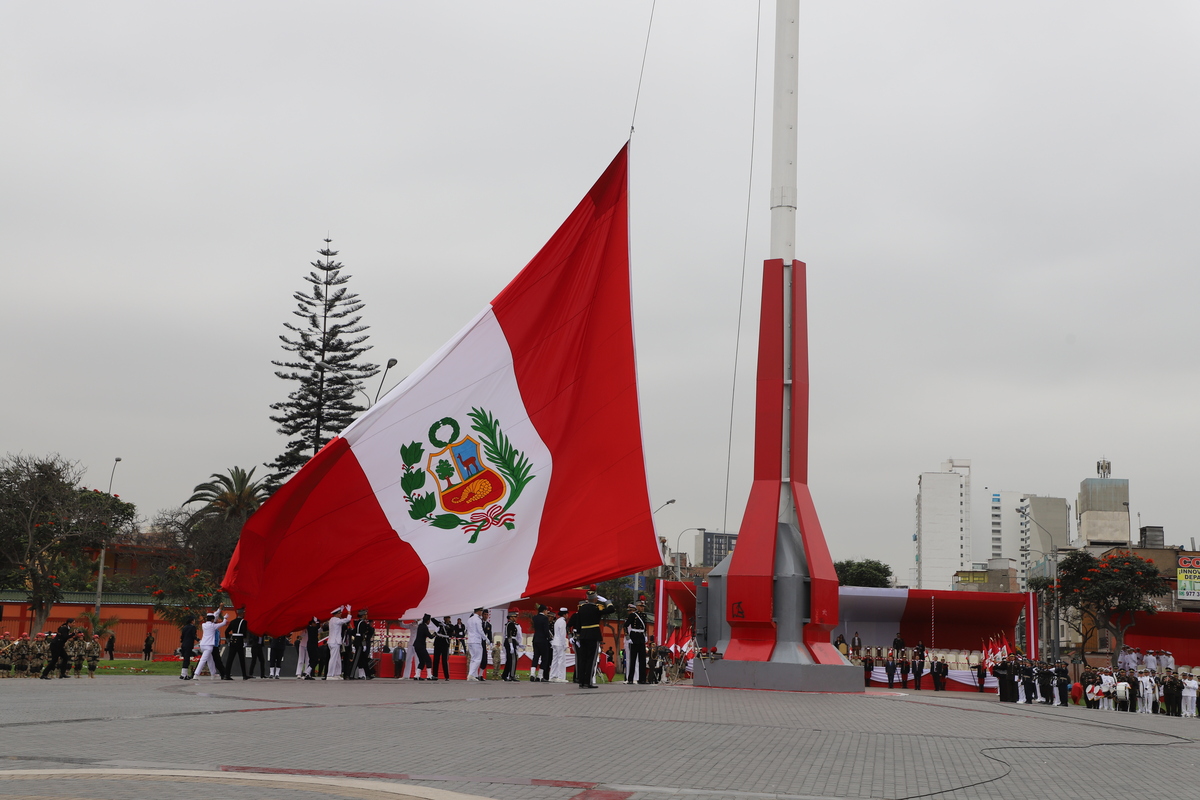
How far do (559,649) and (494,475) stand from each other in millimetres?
3870

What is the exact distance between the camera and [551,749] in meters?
9.54

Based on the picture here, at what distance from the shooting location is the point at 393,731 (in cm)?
1070

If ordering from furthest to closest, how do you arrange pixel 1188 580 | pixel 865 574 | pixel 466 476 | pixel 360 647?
pixel 865 574
pixel 1188 580
pixel 360 647
pixel 466 476

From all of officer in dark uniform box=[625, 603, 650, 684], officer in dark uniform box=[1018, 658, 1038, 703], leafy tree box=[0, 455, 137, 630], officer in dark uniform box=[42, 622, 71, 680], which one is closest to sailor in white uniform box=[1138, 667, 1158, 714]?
officer in dark uniform box=[1018, 658, 1038, 703]

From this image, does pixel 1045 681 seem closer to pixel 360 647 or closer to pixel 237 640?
pixel 360 647

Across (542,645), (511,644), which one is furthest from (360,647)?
(542,645)

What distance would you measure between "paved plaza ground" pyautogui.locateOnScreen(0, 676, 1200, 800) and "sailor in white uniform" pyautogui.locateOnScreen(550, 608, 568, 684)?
4.52 metres

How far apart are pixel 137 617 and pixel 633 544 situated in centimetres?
3255

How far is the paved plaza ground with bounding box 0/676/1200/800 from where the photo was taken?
24.4ft

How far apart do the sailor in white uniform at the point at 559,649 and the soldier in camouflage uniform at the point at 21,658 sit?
1120cm

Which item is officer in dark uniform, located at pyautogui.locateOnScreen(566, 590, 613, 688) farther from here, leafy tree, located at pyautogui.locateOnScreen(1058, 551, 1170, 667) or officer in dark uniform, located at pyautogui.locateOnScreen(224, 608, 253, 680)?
leafy tree, located at pyautogui.locateOnScreen(1058, 551, 1170, 667)

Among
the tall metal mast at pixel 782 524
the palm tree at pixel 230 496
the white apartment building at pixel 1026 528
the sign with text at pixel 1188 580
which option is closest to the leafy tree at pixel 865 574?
the white apartment building at pixel 1026 528

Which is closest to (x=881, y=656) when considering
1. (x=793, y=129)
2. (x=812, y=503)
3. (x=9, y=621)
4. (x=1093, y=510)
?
(x=812, y=503)

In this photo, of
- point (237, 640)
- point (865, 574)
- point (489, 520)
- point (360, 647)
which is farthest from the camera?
point (865, 574)
